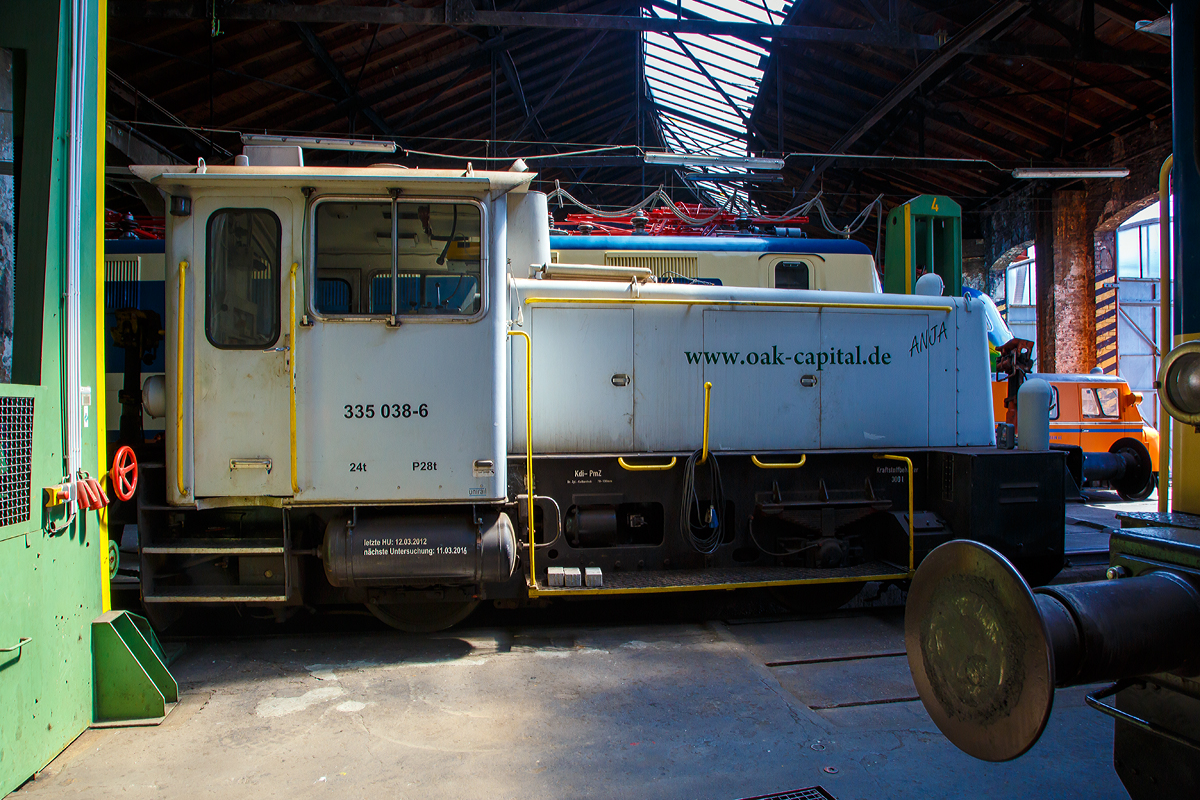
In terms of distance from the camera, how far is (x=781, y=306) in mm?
5090

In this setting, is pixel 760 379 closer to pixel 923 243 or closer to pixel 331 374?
pixel 923 243

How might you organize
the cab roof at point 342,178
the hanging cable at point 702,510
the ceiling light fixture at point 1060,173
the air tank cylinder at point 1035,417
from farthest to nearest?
the ceiling light fixture at point 1060,173 → the air tank cylinder at point 1035,417 → the hanging cable at point 702,510 → the cab roof at point 342,178

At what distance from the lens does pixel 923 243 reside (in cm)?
597

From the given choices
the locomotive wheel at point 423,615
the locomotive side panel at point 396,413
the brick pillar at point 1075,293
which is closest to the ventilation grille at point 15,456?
the locomotive side panel at point 396,413

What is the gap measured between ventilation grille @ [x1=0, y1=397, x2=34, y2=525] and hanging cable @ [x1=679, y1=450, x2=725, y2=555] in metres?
3.62

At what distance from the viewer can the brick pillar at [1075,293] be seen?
14547mm

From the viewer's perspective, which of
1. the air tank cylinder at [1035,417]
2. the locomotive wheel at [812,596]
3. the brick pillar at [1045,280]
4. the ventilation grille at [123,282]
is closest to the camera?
the air tank cylinder at [1035,417]

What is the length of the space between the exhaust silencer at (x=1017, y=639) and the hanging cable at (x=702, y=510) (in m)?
2.79

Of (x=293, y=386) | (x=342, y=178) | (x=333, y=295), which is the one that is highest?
(x=342, y=178)

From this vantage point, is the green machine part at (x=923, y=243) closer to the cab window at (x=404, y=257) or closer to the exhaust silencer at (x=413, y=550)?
the cab window at (x=404, y=257)

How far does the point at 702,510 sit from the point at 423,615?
2125mm

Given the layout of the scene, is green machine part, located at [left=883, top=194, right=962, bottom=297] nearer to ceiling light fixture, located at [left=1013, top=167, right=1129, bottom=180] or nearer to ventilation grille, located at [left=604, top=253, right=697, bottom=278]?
ventilation grille, located at [left=604, top=253, right=697, bottom=278]

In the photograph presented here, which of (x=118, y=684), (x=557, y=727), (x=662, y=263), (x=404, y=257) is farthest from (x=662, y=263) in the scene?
(x=118, y=684)

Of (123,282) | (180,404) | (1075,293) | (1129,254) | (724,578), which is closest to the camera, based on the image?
(180,404)
